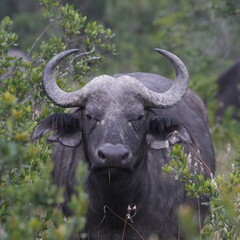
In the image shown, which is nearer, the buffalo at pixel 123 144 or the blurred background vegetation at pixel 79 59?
the blurred background vegetation at pixel 79 59

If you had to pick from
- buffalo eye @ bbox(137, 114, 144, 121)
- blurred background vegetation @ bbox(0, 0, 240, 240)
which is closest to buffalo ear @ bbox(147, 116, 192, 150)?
buffalo eye @ bbox(137, 114, 144, 121)

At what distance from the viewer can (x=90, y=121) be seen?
657cm

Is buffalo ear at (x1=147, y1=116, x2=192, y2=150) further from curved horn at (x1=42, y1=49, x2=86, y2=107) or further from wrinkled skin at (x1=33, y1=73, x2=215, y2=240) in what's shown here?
curved horn at (x1=42, y1=49, x2=86, y2=107)

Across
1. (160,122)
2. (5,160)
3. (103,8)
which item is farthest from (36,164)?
(103,8)

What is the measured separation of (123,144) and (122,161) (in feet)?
0.49

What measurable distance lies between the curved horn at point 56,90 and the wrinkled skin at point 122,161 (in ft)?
0.39

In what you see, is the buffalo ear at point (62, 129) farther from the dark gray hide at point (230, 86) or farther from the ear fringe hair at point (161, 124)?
the dark gray hide at point (230, 86)

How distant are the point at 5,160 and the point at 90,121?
2070 mm

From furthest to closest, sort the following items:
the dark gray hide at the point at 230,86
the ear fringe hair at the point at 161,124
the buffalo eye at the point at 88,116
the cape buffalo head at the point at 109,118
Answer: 1. the dark gray hide at the point at 230,86
2. the ear fringe hair at the point at 161,124
3. the buffalo eye at the point at 88,116
4. the cape buffalo head at the point at 109,118

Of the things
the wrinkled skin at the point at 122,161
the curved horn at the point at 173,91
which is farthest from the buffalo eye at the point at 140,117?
the curved horn at the point at 173,91

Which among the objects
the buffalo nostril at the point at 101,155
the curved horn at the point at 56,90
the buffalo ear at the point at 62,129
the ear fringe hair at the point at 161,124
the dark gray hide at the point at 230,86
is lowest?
the dark gray hide at the point at 230,86

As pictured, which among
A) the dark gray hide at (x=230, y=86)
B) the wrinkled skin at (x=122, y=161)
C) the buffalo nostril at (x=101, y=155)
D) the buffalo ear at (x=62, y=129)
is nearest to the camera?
the buffalo nostril at (x=101, y=155)

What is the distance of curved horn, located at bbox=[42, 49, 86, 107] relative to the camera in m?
6.76

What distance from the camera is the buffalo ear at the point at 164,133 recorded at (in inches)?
268
